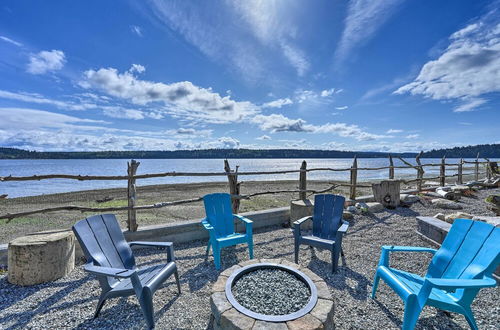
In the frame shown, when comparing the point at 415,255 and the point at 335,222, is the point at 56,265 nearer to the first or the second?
the point at 335,222

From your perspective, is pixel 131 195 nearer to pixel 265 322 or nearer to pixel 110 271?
pixel 110 271

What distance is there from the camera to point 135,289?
1.95 metres

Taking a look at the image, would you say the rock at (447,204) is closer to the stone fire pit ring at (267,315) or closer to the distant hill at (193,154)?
the stone fire pit ring at (267,315)

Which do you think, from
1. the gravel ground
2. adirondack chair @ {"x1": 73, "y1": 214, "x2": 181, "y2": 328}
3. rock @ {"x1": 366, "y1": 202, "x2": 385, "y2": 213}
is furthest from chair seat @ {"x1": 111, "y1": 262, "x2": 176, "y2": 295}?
rock @ {"x1": 366, "y1": 202, "x2": 385, "y2": 213}

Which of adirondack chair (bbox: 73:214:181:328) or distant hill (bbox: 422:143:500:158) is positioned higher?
distant hill (bbox: 422:143:500:158)

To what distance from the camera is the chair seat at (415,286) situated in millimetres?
1853

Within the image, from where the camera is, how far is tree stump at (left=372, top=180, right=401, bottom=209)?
596cm

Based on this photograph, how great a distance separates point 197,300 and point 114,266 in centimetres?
91

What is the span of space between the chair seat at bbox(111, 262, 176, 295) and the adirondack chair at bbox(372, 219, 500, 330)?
2.08 m

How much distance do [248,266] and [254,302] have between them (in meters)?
0.49

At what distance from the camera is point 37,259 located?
2.65 meters

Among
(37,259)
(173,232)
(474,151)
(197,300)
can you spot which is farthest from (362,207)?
(474,151)

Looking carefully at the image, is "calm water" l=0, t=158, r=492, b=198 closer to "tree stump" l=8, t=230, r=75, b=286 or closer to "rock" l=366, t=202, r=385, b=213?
"tree stump" l=8, t=230, r=75, b=286

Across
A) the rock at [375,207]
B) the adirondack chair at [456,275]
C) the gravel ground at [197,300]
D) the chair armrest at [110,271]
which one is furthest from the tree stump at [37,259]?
the rock at [375,207]
